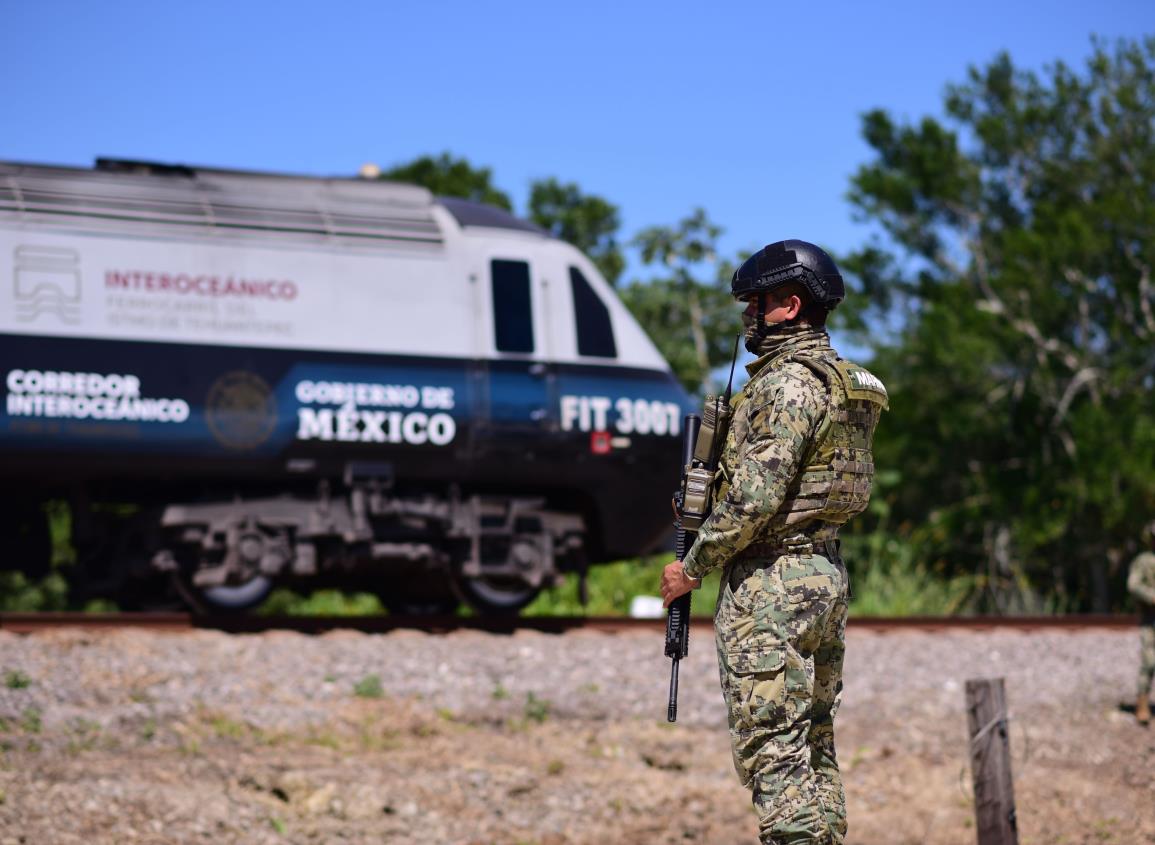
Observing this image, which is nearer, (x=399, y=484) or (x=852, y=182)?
(x=399, y=484)

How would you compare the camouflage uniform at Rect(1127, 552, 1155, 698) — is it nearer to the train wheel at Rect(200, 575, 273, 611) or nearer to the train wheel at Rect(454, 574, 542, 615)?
the train wheel at Rect(454, 574, 542, 615)

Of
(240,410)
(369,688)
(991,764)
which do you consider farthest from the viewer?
(240,410)

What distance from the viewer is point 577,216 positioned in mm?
38250

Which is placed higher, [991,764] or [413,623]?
[413,623]

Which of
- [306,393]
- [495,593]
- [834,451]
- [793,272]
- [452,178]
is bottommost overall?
[495,593]

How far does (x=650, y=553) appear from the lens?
12.9 m

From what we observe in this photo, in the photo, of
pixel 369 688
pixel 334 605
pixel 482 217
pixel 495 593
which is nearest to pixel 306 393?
pixel 482 217

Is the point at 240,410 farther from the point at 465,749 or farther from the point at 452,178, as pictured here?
the point at 452,178

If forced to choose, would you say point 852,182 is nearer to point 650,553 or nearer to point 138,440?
point 650,553

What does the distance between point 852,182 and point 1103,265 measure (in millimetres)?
8247

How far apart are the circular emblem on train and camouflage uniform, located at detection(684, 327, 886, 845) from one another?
6.90 m

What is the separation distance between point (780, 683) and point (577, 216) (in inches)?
1351

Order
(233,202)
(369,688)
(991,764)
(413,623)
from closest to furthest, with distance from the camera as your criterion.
→ (991,764) → (369,688) → (413,623) → (233,202)

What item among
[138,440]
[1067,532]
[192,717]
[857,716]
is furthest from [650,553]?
[1067,532]
